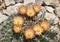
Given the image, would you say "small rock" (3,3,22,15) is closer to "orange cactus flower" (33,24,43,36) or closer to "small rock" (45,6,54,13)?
"small rock" (45,6,54,13)

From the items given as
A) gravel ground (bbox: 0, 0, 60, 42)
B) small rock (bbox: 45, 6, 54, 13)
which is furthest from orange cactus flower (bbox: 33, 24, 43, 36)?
small rock (bbox: 45, 6, 54, 13)

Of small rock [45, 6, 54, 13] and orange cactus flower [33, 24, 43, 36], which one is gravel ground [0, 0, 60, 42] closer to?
small rock [45, 6, 54, 13]

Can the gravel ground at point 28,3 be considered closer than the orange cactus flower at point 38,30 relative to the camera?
No

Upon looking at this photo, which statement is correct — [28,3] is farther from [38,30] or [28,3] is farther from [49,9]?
[38,30]

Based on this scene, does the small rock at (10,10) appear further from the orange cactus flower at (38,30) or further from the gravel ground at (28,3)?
the orange cactus flower at (38,30)

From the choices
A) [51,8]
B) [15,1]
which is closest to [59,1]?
[51,8]

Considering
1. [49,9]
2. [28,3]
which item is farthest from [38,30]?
[28,3]

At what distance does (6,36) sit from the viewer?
137 inches

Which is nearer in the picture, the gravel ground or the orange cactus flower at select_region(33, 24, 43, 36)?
the orange cactus flower at select_region(33, 24, 43, 36)

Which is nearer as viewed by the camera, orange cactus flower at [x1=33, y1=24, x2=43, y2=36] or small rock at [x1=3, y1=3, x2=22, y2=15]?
orange cactus flower at [x1=33, y1=24, x2=43, y2=36]

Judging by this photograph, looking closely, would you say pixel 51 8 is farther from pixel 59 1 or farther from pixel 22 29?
pixel 22 29

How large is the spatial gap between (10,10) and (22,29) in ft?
3.42

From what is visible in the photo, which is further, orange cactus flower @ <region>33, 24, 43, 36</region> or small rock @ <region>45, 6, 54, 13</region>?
small rock @ <region>45, 6, 54, 13</region>

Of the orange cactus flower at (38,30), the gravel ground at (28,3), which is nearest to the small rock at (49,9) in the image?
the gravel ground at (28,3)
